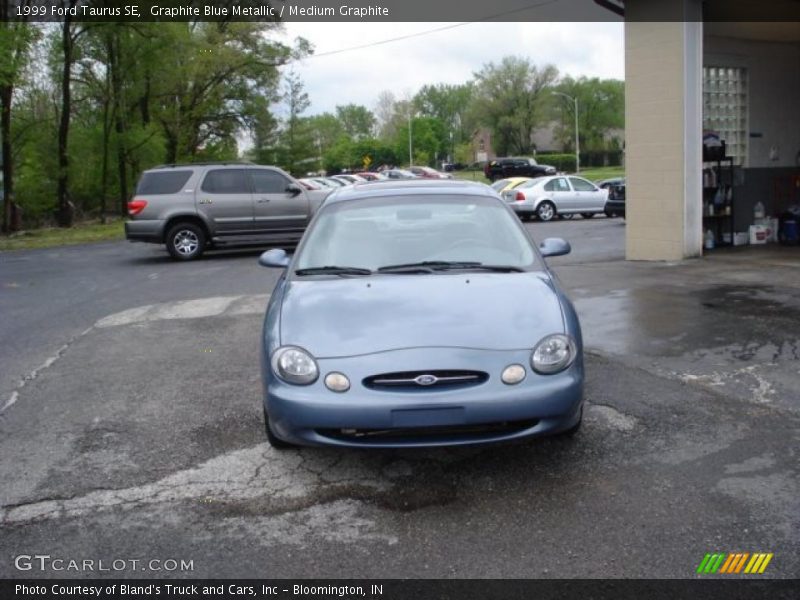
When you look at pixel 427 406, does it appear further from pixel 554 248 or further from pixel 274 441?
pixel 554 248

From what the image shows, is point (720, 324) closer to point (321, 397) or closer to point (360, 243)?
point (360, 243)

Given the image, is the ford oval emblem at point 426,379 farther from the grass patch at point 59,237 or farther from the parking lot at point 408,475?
the grass patch at point 59,237

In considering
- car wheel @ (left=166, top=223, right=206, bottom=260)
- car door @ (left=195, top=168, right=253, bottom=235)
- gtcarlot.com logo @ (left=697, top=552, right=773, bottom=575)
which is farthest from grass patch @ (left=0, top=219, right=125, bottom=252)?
gtcarlot.com logo @ (left=697, top=552, right=773, bottom=575)

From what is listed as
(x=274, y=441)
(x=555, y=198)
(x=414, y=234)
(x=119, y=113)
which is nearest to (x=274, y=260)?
(x=414, y=234)

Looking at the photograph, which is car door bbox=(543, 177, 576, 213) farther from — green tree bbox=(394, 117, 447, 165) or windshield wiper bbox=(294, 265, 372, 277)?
green tree bbox=(394, 117, 447, 165)

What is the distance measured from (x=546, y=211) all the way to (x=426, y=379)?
73.1 ft

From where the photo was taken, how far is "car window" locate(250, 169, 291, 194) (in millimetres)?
16859

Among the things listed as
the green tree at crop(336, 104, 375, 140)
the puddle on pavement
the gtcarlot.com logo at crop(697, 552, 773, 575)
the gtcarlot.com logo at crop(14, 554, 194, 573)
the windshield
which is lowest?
the gtcarlot.com logo at crop(697, 552, 773, 575)

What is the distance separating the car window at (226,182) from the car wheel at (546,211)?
11.6 metres

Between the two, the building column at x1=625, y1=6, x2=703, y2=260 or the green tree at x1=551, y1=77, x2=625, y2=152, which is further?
the green tree at x1=551, y1=77, x2=625, y2=152

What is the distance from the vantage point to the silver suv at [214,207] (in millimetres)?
16328

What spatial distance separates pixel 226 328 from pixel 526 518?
5.54 meters

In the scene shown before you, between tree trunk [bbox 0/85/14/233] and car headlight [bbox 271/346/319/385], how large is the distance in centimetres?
2547

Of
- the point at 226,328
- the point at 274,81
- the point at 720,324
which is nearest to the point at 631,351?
the point at 720,324
